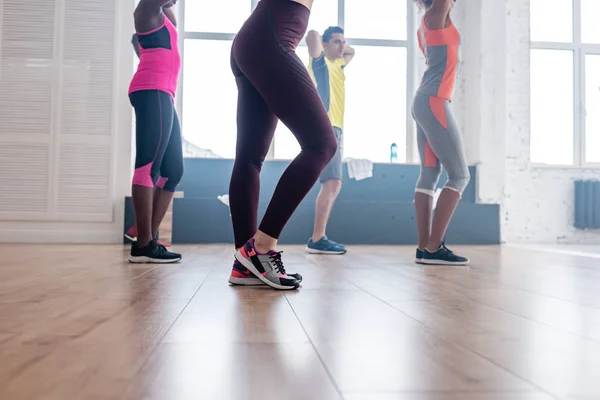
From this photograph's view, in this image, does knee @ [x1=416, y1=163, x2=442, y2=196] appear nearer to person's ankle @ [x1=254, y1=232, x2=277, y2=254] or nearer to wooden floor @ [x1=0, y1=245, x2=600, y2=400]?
wooden floor @ [x1=0, y1=245, x2=600, y2=400]

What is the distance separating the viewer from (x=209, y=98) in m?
5.95

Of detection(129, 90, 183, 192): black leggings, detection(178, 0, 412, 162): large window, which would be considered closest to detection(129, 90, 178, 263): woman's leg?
detection(129, 90, 183, 192): black leggings

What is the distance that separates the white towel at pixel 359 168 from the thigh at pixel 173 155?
273 centimetres

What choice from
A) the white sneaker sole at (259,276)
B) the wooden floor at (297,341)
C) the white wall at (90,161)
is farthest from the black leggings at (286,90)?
the white wall at (90,161)

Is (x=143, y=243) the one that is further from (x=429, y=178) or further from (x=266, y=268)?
(x=429, y=178)

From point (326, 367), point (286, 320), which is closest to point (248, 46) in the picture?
point (286, 320)

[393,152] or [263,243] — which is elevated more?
[393,152]

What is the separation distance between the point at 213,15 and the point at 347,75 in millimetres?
1607

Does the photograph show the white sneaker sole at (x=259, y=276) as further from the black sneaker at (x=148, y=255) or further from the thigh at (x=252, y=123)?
the black sneaker at (x=148, y=255)

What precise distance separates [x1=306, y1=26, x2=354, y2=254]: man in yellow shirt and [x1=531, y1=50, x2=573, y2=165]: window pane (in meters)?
3.76

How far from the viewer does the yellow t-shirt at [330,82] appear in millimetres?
3338

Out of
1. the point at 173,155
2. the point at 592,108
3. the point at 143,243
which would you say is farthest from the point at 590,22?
the point at 143,243

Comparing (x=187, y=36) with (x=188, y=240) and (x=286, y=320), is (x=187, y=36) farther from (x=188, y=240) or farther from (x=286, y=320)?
(x=286, y=320)

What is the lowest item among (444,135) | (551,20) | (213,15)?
(444,135)
